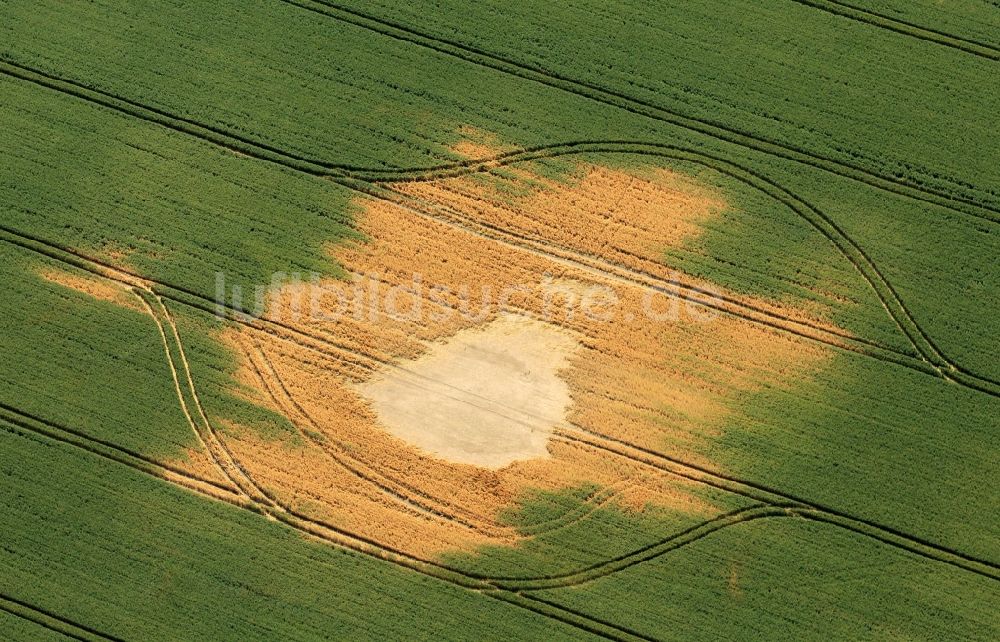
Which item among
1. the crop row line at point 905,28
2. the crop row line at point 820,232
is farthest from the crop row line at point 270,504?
the crop row line at point 905,28

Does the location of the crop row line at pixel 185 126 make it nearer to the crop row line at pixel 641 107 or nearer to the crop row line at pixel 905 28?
the crop row line at pixel 641 107

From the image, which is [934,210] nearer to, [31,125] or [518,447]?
[518,447]

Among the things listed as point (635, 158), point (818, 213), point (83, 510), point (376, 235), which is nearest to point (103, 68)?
point (376, 235)

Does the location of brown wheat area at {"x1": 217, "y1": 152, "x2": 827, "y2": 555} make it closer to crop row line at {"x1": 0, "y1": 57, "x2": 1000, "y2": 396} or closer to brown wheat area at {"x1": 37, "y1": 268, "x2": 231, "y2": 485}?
crop row line at {"x1": 0, "y1": 57, "x2": 1000, "y2": 396}

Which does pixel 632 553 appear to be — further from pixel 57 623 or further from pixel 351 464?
pixel 57 623

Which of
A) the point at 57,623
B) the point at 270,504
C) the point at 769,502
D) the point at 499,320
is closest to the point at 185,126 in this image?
the point at 499,320

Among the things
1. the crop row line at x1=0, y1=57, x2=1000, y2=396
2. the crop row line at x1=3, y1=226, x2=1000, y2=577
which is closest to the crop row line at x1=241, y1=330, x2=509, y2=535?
the crop row line at x1=3, y1=226, x2=1000, y2=577
